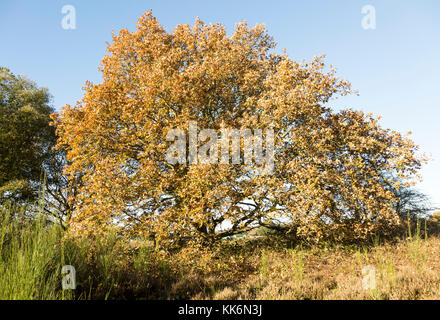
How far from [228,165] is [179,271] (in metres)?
4.03

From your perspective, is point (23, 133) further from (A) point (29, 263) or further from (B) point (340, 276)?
(B) point (340, 276)

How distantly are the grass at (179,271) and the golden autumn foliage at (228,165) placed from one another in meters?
1.12

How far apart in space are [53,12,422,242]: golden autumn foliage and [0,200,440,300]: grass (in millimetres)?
1115

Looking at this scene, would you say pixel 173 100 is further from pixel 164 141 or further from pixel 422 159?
pixel 422 159

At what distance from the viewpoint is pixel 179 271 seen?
8.45 metres

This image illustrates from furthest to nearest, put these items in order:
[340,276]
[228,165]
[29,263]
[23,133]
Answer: [23,133] < [228,165] < [340,276] < [29,263]

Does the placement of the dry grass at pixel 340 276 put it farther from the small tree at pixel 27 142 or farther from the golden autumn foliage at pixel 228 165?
the small tree at pixel 27 142

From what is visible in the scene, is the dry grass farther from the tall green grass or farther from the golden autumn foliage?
the tall green grass

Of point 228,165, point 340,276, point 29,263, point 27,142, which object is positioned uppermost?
point 27,142

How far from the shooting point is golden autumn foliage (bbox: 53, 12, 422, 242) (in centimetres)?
931

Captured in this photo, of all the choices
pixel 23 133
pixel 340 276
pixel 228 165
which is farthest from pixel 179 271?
pixel 23 133

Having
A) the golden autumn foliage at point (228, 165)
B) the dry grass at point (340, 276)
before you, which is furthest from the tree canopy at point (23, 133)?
the dry grass at point (340, 276)

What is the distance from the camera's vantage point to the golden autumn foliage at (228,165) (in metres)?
9.31
